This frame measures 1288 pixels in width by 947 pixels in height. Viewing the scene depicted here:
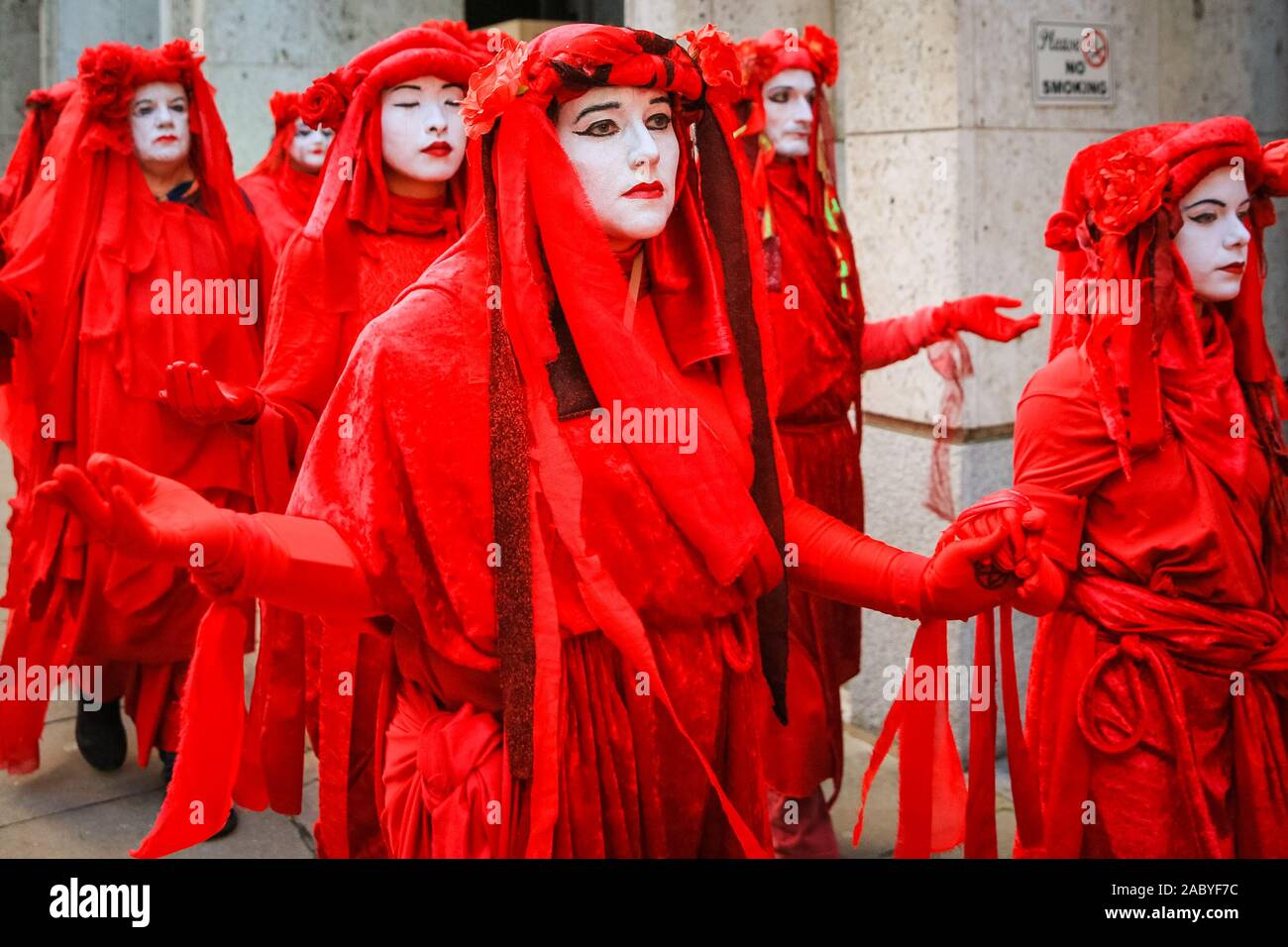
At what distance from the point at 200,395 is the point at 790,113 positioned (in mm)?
1837

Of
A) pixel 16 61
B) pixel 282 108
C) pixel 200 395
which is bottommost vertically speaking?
pixel 200 395

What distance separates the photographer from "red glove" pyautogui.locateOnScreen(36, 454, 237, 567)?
205 cm

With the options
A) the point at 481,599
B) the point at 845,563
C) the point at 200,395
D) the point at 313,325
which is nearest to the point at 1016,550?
the point at 845,563

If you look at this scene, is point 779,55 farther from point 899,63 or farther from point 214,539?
point 214,539

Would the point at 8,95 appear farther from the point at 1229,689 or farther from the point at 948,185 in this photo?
the point at 1229,689

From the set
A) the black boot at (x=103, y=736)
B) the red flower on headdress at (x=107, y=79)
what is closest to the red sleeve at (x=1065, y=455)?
the red flower on headdress at (x=107, y=79)

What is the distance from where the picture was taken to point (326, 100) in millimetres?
4031

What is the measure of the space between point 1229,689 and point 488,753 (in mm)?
1593

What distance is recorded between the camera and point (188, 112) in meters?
4.89

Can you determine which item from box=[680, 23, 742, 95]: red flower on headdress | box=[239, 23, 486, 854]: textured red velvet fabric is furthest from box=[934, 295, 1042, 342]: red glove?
box=[680, 23, 742, 95]: red flower on headdress

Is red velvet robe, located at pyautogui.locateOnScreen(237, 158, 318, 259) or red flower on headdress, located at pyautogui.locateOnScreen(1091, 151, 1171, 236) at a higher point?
red velvet robe, located at pyautogui.locateOnScreen(237, 158, 318, 259)

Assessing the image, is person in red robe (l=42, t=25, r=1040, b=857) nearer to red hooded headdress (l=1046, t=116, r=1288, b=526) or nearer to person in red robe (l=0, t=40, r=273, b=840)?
red hooded headdress (l=1046, t=116, r=1288, b=526)

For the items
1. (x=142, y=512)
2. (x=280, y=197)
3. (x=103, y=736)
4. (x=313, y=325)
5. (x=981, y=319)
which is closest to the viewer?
(x=142, y=512)

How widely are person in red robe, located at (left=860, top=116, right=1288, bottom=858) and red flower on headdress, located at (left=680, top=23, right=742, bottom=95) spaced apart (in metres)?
0.97
